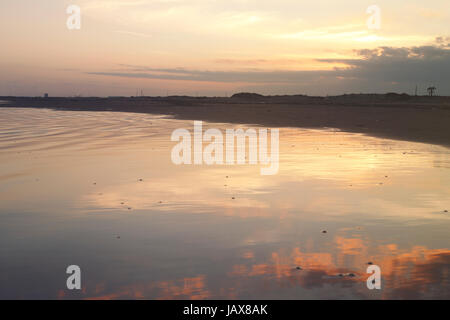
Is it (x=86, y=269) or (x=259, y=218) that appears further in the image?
(x=259, y=218)

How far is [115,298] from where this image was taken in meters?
5.84

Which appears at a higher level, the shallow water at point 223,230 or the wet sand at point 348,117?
the wet sand at point 348,117

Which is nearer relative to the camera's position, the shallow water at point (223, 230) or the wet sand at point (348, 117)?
the shallow water at point (223, 230)

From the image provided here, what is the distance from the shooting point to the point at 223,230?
8570mm

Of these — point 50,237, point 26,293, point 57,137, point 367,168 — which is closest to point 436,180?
point 367,168

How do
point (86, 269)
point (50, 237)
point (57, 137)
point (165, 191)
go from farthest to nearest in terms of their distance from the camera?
point (57, 137)
point (165, 191)
point (50, 237)
point (86, 269)

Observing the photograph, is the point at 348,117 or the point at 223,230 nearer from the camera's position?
the point at 223,230

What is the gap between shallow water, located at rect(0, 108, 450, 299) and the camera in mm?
6230

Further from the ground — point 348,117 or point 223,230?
point 348,117

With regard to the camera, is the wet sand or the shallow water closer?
Answer: the shallow water

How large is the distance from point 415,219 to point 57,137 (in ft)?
71.6

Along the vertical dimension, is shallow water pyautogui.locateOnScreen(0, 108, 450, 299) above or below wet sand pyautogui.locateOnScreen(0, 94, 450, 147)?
below

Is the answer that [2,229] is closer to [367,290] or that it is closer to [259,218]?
[259,218]

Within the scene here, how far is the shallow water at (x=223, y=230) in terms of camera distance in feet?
20.4
